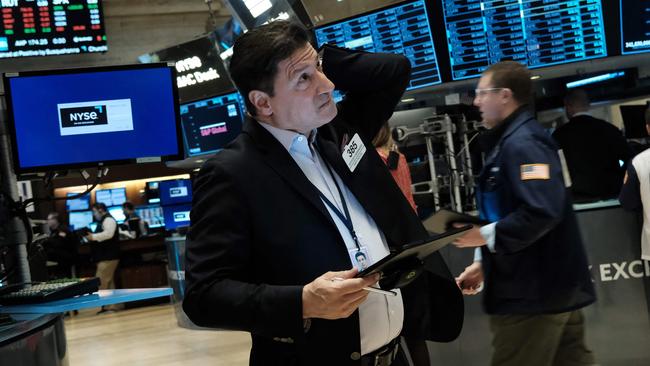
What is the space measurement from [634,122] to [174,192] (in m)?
7.18

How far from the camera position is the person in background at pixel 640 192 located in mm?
4105

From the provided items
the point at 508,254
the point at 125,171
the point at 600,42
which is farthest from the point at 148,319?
the point at 508,254

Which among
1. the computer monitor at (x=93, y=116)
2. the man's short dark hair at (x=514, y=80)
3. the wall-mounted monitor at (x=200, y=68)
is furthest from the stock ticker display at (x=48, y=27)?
the man's short dark hair at (x=514, y=80)

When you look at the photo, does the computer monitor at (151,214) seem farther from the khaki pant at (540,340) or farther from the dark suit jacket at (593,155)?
the khaki pant at (540,340)

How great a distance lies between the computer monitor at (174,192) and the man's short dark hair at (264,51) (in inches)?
380

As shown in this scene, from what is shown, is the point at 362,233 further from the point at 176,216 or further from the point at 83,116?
the point at 176,216

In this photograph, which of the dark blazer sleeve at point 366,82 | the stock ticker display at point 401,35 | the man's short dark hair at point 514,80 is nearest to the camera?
the dark blazer sleeve at point 366,82

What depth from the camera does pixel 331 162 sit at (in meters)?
1.71

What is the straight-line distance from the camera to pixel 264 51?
1.61 m

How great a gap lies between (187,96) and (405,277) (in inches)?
288

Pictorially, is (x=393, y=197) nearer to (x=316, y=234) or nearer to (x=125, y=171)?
(x=316, y=234)

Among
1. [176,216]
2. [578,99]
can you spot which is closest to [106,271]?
[176,216]

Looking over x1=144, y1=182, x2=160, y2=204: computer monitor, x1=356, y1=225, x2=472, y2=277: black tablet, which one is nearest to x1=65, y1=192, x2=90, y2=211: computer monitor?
x1=144, y1=182, x2=160, y2=204: computer monitor

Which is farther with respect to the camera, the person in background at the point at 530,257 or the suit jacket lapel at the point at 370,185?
the person in background at the point at 530,257
